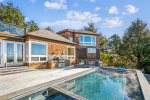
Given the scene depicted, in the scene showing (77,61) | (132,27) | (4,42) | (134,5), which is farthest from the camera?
(132,27)

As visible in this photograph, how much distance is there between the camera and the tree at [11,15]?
1346 inches

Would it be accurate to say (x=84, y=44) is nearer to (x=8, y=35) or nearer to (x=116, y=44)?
(x=116, y=44)

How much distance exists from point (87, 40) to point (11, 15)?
1882cm

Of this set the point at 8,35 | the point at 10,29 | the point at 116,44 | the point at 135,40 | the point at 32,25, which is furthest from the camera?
the point at 32,25

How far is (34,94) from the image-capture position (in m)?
7.80

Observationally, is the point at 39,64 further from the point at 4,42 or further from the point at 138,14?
the point at 138,14

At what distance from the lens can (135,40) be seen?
1012 inches

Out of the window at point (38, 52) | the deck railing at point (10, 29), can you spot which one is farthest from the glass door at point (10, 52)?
the window at point (38, 52)

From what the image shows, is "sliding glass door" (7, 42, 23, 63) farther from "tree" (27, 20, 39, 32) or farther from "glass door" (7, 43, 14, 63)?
"tree" (27, 20, 39, 32)

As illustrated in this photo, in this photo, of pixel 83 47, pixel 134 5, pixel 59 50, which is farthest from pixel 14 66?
pixel 134 5

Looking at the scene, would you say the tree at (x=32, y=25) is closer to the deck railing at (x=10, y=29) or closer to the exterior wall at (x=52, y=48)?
the exterior wall at (x=52, y=48)

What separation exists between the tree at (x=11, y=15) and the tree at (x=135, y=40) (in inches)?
924

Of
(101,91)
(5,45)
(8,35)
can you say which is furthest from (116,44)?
(101,91)

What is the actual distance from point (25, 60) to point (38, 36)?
2.85 m
